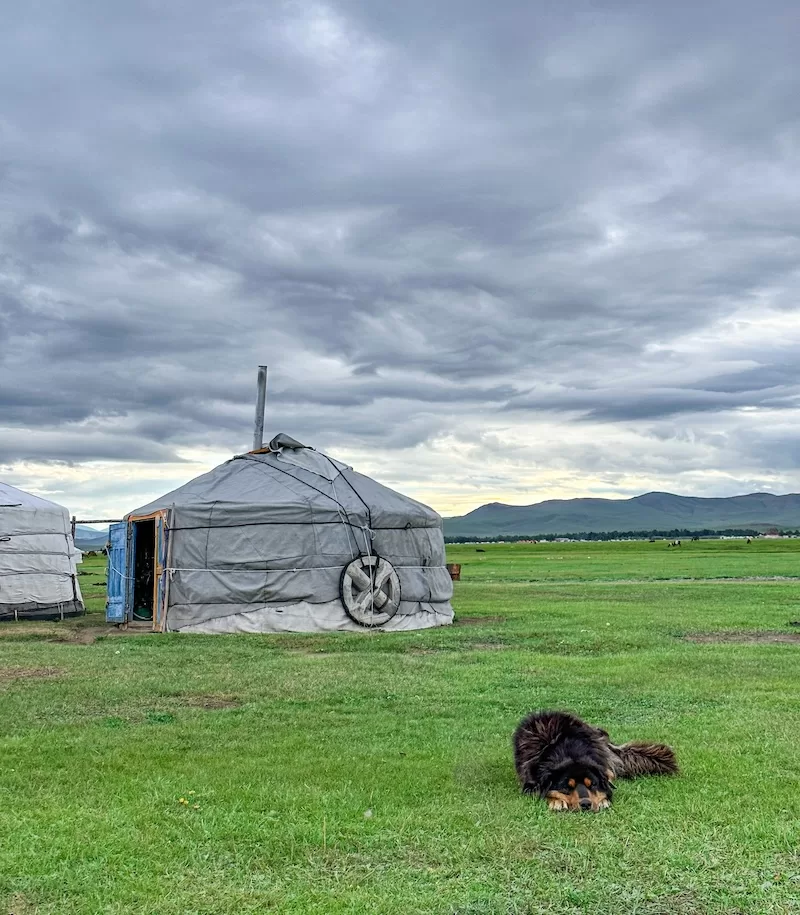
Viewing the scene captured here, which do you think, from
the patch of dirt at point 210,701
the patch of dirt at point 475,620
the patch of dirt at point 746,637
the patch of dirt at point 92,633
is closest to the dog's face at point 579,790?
the patch of dirt at point 210,701

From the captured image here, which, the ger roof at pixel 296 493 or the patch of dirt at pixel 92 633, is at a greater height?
the ger roof at pixel 296 493

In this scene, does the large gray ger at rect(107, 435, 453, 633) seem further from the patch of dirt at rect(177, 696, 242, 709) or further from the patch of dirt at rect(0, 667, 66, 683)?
the patch of dirt at rect(177, 696, 242, 709)

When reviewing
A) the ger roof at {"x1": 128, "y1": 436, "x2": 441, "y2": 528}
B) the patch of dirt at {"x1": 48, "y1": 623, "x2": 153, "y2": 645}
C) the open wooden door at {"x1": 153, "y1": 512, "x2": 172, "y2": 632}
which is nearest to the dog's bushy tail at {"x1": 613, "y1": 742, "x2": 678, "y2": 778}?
the patch of dirt at {"x1": 48, "y1": 623, "x2": 153, "y2": 645}

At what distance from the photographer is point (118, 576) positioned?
53.5 ft

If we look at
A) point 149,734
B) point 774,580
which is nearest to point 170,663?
point 149,734

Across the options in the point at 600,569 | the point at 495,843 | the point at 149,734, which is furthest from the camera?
the point at 600,569

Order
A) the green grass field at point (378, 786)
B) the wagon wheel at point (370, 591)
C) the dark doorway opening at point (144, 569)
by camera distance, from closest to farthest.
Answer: the green grass field at point (378, 786) < the wagon wheel at point (370, 591) < the dark doorway opening at point (144, 569)

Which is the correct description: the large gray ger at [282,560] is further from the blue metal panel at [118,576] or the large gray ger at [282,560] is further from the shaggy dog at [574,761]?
the shaggy dog at [574,761]

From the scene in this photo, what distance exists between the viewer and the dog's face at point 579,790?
4.83m

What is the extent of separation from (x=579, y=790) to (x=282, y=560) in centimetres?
1037

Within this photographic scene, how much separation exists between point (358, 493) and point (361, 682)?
696 cm

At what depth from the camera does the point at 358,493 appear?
15.9 meters

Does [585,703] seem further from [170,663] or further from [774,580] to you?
[774,580]

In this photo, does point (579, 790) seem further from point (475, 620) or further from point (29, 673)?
point (475, 620)
